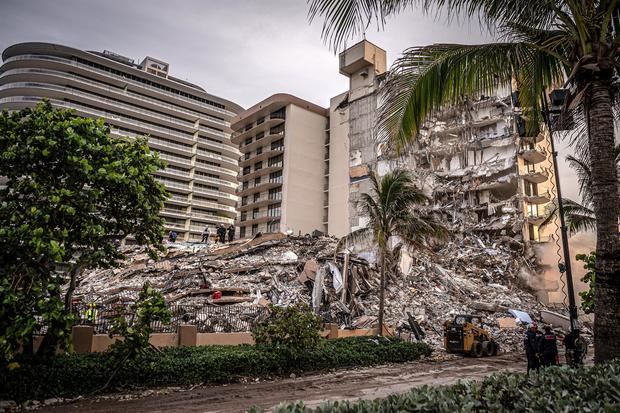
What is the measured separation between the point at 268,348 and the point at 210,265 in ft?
51.6

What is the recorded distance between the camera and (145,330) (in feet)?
36.0

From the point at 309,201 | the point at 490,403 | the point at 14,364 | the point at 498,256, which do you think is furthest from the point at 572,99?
the point at 309,201

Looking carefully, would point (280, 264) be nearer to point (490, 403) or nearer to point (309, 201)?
point (490, 403)

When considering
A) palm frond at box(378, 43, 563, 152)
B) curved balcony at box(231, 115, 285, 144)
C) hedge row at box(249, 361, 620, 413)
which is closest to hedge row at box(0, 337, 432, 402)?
hedge row at box(249, 361, 620, 413)

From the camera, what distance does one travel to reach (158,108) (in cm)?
7550

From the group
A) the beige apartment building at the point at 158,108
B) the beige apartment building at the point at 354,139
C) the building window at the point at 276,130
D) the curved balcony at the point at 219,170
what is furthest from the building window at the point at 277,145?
the curved balcony at the point at 219,170

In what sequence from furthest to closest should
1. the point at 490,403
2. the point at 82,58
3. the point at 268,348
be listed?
the point at 82,58
the point at 268,348
the point at 490,403

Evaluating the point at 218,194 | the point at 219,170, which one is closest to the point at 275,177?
the point at 218,194

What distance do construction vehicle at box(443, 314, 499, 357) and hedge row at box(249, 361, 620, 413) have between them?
1544 cm

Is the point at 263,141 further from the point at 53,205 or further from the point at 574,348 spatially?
the point at 574,348

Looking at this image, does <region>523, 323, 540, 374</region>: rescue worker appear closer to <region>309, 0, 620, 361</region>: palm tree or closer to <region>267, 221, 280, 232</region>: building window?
<region>309, 0, 620, 361</region>: palm tree

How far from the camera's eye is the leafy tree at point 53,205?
9.30m

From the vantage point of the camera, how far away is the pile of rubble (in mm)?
23328

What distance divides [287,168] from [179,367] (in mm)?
46402
